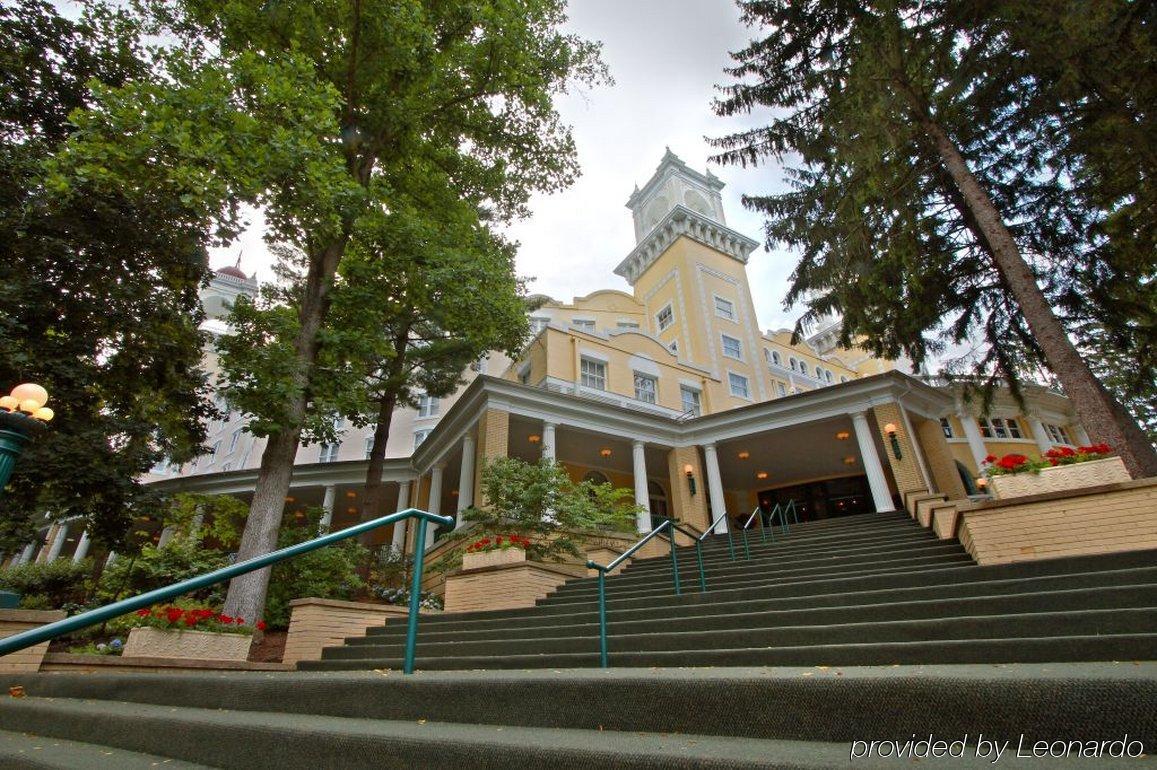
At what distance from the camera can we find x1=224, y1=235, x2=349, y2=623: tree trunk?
325 inches

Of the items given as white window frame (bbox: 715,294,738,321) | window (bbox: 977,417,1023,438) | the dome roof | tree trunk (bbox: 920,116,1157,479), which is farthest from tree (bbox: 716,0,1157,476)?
the dome roof

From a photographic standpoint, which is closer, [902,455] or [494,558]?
[494,558]

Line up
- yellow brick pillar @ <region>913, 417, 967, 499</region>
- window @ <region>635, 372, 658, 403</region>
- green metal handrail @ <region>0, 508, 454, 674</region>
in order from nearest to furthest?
1. green metal handrail @ <region>0, 508, 454, 674</region>
2. yellow brick pillar @ <region>913, 417, 967, 499</region>
3. window @ <region>635, 372, 658, 403</region>

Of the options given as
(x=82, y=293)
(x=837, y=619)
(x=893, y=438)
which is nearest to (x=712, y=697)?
(x=837, y=619)

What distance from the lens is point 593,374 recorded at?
1972cm

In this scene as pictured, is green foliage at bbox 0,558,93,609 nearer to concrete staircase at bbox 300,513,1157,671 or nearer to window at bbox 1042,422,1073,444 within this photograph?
concrete staircase at bbox 300,513,1157,671

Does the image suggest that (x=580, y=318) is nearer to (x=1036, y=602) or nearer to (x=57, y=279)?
(x=57, y=279)

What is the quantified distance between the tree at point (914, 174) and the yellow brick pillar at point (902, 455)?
249cm

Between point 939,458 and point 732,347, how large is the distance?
12796 millimetres

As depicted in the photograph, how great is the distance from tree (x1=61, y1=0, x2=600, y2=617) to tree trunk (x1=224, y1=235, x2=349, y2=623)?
0.03 m

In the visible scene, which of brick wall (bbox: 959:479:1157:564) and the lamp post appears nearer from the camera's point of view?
the lamp post

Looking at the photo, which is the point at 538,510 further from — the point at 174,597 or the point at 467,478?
the point at 174,597

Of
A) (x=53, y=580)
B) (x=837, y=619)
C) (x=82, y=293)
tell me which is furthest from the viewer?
(x=53, y=580)

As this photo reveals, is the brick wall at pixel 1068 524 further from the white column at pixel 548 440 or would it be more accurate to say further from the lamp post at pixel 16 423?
the lamp post at pixel 16 423
